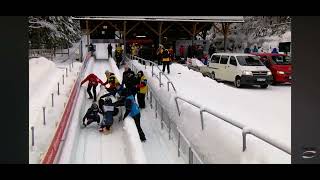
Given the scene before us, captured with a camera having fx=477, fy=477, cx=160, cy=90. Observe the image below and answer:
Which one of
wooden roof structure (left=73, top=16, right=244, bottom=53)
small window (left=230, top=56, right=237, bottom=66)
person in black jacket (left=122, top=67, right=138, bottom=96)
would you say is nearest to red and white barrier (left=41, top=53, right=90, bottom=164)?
person in black jacket (left=122, top=67, right=138, bottom=96)

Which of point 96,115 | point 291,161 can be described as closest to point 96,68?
point 96,115

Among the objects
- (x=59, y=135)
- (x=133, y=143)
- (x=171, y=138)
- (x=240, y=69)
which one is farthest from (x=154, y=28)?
(x=59, y=135)

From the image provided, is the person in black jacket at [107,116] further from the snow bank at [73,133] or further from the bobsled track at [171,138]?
the snow bank at [73,133]

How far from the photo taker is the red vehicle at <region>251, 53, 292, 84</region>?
11.1 m

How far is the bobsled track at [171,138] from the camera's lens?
472 cm

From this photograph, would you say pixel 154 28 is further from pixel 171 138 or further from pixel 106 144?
pixel 106 144

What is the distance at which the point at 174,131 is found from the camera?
7.88 meters

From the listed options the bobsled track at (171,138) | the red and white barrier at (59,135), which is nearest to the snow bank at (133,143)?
the bobsled track at (171,138)

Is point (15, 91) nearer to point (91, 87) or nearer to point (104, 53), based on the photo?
point (91, 87)

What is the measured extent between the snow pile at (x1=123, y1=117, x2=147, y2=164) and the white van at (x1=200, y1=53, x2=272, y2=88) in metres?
5.10

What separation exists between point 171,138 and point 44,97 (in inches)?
108

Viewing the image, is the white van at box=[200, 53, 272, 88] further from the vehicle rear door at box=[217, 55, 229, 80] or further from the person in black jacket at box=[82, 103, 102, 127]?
the person in black jacket at box=[82, 103, 102, 127]
